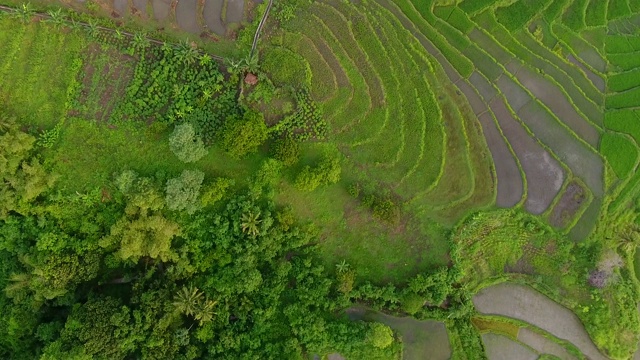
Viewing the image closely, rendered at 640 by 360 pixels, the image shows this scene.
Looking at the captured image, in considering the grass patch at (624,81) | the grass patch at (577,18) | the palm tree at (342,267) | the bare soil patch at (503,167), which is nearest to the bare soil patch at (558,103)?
the grass patch at (624,81)

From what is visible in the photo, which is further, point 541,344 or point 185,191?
point 541,344

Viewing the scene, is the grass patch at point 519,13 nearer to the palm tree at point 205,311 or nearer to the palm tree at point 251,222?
the palm tree at point 251,222

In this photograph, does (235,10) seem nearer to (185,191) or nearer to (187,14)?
(187,14)

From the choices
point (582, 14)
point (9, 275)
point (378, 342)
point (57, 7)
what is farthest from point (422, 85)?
point (9, 275)

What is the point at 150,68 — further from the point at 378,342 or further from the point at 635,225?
the point at 635,225

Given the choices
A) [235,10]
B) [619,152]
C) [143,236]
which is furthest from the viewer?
[619,152]

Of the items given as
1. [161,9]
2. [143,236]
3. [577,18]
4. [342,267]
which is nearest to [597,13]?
[577,18]

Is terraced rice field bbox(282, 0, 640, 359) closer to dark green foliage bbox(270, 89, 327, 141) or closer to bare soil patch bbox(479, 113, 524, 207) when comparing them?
bare soil patch bbox(479, 113, 524, 207)
